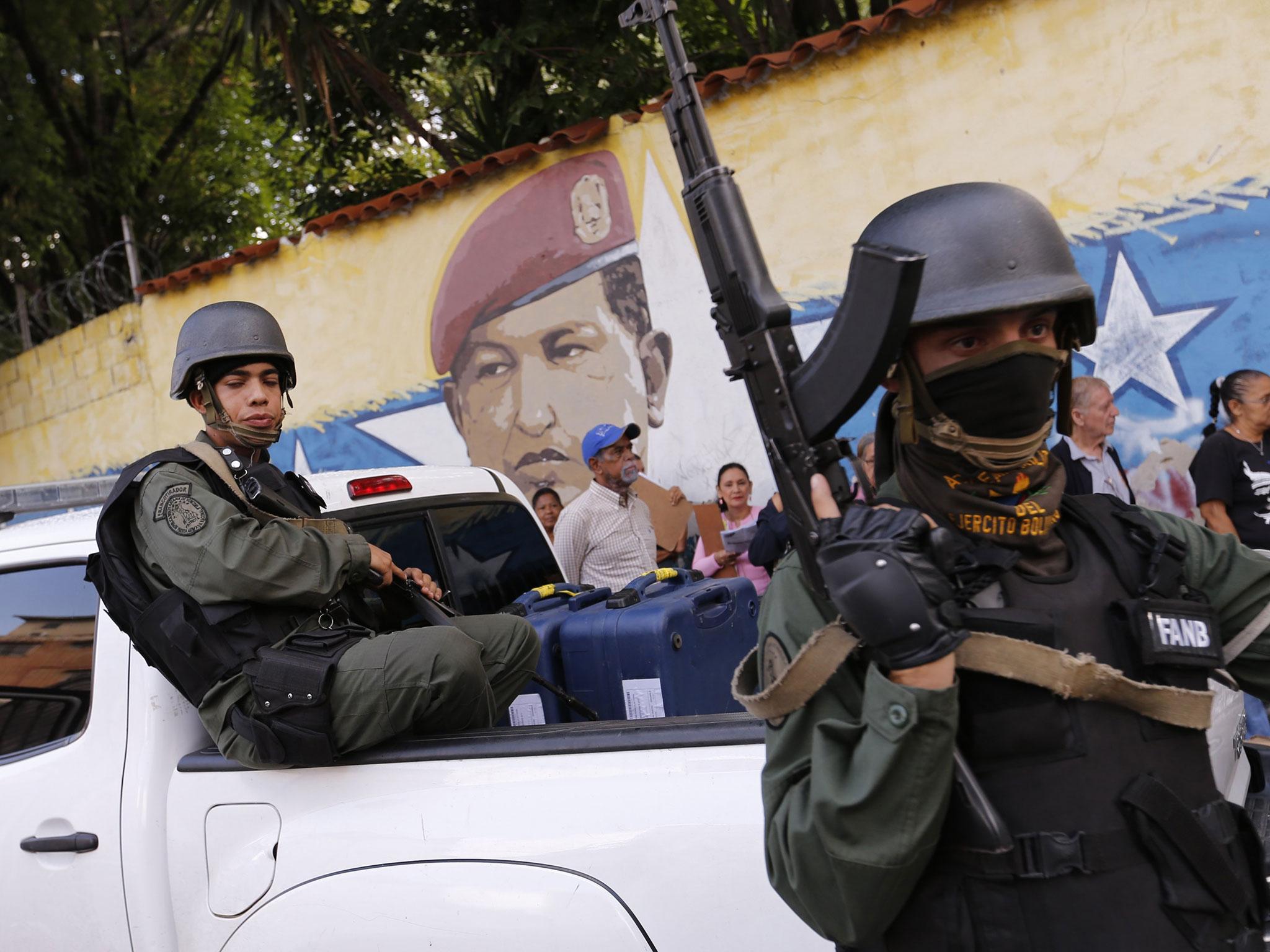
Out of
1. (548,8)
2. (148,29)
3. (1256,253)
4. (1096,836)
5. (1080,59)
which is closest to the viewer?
(1096,836)

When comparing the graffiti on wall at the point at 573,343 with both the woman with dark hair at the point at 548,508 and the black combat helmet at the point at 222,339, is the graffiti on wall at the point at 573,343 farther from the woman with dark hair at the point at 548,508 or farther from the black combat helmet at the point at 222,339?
the black combat helmet at the point at 222,339

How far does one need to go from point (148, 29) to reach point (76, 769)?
15.2 meters

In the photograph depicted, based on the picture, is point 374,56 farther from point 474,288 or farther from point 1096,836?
point 1096,836

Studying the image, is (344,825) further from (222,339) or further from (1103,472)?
(1103,472)

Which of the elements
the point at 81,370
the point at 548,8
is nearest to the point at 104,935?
the point at 548,8

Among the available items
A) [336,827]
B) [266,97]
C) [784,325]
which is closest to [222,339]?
[336,827]

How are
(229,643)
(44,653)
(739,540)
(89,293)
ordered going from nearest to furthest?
(229,643) → (44,653) → (739,540) → (89,293)

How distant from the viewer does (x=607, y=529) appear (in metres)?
4.62

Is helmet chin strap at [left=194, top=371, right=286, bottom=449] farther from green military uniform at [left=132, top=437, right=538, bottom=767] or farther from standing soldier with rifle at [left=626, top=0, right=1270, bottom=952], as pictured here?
standing soldier with rifle at [left=626, top=0, right=1270, bottom=952]

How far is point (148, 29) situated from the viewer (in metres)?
15.2

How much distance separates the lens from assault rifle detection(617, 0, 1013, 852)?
130 centimetres

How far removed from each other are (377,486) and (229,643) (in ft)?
2.85

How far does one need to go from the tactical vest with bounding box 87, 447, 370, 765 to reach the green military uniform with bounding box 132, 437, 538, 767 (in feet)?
0.07

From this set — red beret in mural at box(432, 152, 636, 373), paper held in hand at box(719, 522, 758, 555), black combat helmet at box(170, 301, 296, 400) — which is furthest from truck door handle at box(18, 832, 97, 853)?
red beret in mural at box(432, 152, 636, 373)
